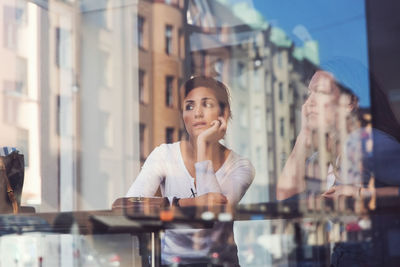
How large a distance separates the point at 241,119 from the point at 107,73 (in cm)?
72

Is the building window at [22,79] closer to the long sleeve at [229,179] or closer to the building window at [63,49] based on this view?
the building window at [63,49]

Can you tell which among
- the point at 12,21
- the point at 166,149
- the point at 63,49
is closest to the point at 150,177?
the point at 166,149

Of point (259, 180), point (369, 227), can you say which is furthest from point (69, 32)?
point (369, 227)

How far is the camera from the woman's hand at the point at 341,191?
1885 millimetres

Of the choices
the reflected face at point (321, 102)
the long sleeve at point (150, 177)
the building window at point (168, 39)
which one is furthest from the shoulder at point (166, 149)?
the reflected face at point (321, 102)

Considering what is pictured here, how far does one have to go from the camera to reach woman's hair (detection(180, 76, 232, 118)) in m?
2.29

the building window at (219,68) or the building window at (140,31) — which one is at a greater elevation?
the building window at (140,31)

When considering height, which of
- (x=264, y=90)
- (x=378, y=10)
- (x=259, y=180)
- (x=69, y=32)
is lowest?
(x=259, y=180)

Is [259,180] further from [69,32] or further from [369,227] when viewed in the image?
[69,32]

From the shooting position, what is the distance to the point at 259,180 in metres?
2.23

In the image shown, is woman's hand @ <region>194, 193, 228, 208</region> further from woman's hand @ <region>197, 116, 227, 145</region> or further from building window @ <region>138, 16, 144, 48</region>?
building window @ <region>138, 16, 144, 48</region>

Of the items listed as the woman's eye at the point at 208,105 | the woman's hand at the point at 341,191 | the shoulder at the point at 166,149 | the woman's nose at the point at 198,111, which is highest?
the woman's eye at the point at 208,105

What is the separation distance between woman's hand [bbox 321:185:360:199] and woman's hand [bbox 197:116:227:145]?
18.0 inches

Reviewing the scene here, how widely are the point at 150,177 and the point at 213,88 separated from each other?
0.41m
